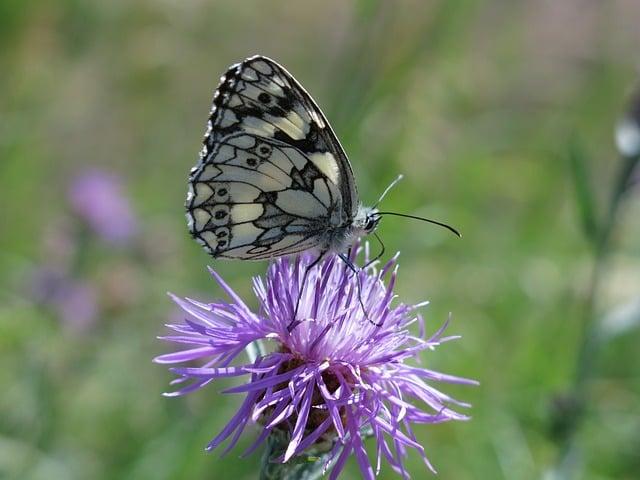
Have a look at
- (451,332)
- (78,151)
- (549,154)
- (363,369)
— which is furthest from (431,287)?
(78,151)

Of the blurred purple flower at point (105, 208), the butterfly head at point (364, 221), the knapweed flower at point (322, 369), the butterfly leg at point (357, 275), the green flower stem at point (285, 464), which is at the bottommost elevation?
the green flower stem at point (285, 464)

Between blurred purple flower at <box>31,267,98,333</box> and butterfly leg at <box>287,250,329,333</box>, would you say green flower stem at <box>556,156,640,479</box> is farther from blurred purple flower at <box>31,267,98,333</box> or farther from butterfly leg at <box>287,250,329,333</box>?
blurred purple flower at <box>31,267,98,333</box>

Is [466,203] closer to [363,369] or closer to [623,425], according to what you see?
[623,425]

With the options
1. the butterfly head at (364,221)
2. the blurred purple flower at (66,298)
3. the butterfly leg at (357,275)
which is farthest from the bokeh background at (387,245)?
the butterfly leg at (357,275)

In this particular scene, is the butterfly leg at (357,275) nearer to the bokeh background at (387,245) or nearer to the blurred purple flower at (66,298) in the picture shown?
the bokeh background at (387,245)

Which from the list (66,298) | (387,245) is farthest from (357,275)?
(66,298)

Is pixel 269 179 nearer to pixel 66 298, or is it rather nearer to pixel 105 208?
pixel 66 298

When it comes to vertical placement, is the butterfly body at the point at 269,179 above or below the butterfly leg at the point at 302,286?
above
